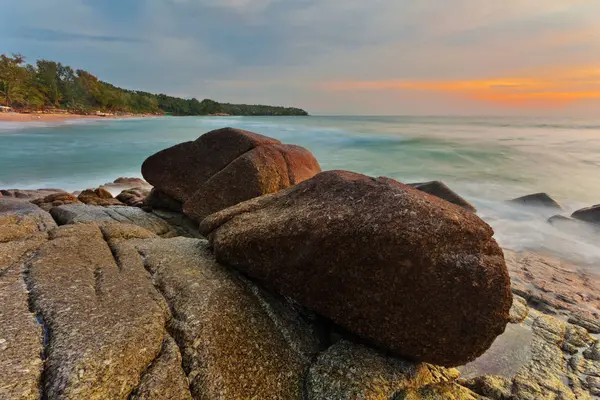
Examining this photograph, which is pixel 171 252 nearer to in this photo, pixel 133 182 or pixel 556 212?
pixel 133 182

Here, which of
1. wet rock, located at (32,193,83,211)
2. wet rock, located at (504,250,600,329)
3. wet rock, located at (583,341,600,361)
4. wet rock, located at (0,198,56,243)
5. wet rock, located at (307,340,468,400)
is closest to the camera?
wet rock, located at (307,340,468,400)

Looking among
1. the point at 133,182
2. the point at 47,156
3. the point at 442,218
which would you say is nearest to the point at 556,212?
the point at 442,218

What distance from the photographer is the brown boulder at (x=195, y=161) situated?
8188mm

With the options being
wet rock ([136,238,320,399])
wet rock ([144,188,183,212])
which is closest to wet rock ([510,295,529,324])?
wet rock ([136,238,320,399])

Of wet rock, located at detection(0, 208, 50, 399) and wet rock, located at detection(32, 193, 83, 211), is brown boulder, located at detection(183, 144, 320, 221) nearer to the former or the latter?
wet rock, located at detection(0, 208, 50, 399)

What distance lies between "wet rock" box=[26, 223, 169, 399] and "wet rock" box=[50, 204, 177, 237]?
2179mm

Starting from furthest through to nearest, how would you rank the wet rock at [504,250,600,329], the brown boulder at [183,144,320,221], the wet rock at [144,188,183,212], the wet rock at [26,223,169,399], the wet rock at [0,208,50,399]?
the wet rock at [144,188,183,212]
the brown boulder at [183,144,320,221]
the wet rock at [504,250,600,329]
the wet rock at [26,223,169,399]
the wet rock at [0,208,50,399]

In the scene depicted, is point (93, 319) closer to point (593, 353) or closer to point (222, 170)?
point (222, 170)

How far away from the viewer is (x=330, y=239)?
3.72 m

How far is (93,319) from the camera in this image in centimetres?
308

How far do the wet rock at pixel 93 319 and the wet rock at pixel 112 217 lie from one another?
2.18m

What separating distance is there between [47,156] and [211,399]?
29.9m

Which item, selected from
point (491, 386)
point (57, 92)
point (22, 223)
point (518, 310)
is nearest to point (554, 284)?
point (518, 310)

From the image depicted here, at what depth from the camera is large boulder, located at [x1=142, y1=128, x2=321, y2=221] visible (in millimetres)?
6969
